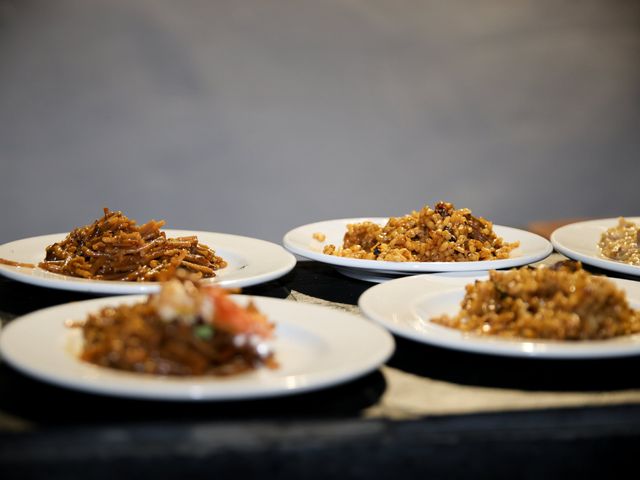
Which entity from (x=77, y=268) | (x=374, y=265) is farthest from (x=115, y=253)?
(x=374, y=265)

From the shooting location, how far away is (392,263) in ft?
7.88

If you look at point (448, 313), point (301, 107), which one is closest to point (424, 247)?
point (448, 313)

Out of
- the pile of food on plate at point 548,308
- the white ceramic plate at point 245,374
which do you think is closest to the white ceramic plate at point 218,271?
the white ceramic plate at point 245,374

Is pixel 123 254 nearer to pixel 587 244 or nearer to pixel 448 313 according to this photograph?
pixel 448 313

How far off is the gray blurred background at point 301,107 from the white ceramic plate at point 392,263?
4.12 m

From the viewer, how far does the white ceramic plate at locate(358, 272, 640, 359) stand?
154 cm

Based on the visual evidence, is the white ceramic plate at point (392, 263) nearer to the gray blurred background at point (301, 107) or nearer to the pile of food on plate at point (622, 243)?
the pile of food on plate at point (622, 243)

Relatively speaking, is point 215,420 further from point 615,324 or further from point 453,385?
point 615,324

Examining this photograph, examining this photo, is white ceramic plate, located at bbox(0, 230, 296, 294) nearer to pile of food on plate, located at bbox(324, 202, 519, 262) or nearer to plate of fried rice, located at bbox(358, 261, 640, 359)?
pile of food on plate, located at bbox(324, 202, 519, 262)

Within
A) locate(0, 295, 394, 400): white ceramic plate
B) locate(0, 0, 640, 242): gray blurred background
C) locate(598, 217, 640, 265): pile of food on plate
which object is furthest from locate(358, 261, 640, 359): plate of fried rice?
locate(0, 0, 640, 242): gray blurred background

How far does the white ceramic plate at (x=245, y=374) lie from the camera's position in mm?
1280

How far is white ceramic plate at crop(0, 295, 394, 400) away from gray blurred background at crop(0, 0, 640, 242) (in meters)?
5.28

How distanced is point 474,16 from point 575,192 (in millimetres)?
2181

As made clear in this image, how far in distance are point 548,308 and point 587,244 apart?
1.28 m
